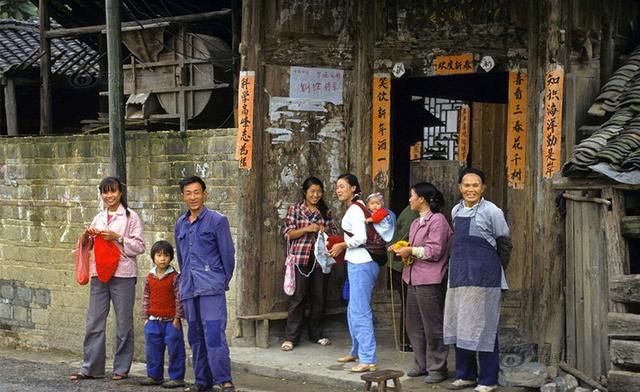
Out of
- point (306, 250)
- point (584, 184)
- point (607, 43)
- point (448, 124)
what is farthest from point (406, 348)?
point (448, 124)

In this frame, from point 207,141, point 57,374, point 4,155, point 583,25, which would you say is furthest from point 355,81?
point 4,155

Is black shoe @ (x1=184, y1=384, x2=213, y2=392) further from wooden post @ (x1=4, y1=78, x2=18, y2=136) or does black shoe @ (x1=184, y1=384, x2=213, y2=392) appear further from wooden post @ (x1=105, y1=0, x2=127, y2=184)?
wooden post @ (x1=4, y1=78, x2=18, y2=136)

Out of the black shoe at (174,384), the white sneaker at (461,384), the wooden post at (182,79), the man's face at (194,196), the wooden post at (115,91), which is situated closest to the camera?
the white sneaker at (461,384)

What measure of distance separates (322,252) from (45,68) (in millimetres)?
6051

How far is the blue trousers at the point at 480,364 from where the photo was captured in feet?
28.8

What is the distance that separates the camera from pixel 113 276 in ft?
32.6

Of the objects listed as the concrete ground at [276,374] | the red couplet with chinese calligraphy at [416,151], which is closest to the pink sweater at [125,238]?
the concrete ground at [276,374]

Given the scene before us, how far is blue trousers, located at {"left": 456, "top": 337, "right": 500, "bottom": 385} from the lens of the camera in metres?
8.77

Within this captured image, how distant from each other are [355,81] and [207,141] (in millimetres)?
1845

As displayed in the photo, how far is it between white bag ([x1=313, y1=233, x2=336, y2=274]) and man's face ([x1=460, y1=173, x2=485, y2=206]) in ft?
6.73

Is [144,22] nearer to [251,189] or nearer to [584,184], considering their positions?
[251,189]

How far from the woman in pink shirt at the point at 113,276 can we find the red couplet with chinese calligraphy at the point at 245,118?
144 centimetres

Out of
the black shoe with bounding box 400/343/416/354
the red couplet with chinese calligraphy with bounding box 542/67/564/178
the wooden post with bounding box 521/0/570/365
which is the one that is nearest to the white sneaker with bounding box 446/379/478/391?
the wooden post with bounding box 521/0/570/365

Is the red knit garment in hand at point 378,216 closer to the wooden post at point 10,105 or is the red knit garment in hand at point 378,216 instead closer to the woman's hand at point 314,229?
the woman's hand at point 314,229
